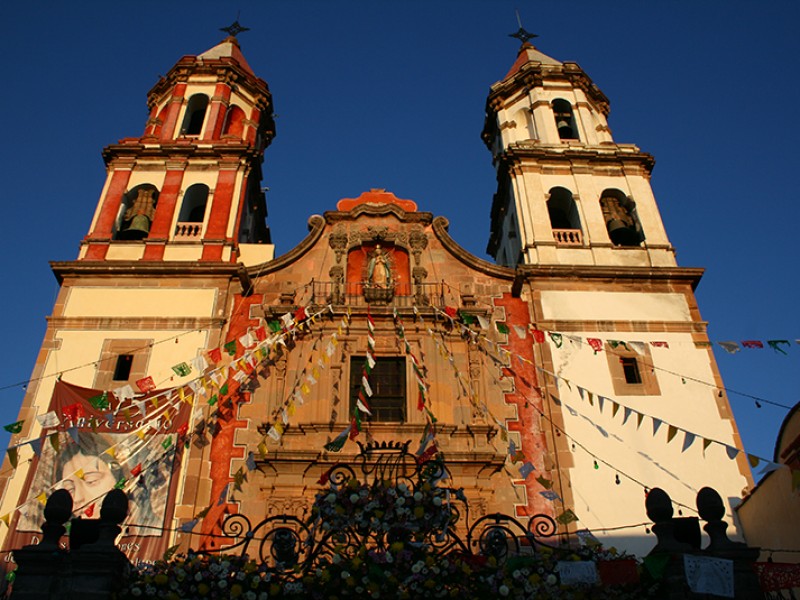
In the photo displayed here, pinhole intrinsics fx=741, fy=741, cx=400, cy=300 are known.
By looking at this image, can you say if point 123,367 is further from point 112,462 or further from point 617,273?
point 617,273

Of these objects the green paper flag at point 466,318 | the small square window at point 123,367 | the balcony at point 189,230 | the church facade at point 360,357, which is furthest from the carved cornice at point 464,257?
the small square window at point 123,367

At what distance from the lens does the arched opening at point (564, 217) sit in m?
18.4

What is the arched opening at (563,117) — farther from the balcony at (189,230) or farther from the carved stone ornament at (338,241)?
the balcony at (189,230)

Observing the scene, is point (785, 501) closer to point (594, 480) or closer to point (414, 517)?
point (594, 480)

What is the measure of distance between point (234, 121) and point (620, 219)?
1132 cm

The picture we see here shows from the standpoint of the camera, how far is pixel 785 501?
12344mm

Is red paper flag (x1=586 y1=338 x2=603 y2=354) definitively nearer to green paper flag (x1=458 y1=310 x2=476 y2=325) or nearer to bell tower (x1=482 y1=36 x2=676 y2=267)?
green paper flag (x1=458 y1=310 x2=476 y2=325)

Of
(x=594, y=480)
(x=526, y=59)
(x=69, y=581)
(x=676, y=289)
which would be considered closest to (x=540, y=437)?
(x=594, y=480)

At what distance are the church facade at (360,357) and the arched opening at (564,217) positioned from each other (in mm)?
73

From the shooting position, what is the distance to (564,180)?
19594mm

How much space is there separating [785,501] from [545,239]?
7964mm

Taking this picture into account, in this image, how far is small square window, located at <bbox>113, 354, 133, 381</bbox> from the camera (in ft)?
48.7

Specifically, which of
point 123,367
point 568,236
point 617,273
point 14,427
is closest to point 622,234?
point 568,236

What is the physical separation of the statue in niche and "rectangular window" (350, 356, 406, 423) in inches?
62.6
